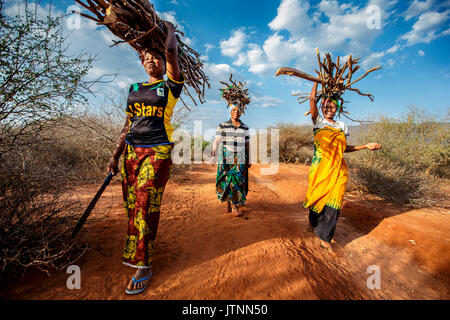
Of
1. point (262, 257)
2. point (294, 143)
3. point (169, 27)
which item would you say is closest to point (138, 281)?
point (262, 257)

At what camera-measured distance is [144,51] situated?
191cm

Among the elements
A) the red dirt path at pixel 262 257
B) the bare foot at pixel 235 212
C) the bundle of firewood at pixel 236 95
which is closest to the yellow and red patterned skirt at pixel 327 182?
the red dirt path at pixel 262 257

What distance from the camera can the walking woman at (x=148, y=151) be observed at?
5.67ft

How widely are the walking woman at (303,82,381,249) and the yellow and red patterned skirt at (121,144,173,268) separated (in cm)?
231

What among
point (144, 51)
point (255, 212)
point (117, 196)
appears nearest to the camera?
point (144, 51)

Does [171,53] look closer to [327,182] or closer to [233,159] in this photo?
[233,159]

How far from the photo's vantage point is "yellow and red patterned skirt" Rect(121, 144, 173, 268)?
5.67 ft

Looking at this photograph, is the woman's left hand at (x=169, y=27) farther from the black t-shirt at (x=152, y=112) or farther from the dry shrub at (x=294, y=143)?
the dry shrub at (x=294, y=143)

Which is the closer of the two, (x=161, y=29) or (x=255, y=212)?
(x=161, y=29)

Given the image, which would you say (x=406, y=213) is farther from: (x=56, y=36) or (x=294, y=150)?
(x=294, y=150)

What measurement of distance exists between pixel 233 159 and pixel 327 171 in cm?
167

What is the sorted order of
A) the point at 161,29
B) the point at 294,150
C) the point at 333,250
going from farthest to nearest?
the point at 294,150 < the point at 333,250 < the point at 161,29
